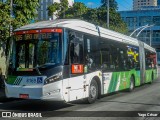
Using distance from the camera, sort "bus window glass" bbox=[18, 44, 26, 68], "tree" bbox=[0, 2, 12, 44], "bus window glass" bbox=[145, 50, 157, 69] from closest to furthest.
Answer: "bus window glass" bbox=[18, 44, 26, 68], "tree" bbox=[0, 2, 12, 44], "bus window glass" bbox=[145, 50, 157, 69]

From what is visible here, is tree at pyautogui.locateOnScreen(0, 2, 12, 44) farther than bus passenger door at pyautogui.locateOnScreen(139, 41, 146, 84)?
No

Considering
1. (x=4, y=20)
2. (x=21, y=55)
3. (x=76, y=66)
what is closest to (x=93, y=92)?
(x=76, y=66)

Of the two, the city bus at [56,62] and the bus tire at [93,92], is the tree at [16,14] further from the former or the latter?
the bus tire at [93,92]

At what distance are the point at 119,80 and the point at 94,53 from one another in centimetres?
359

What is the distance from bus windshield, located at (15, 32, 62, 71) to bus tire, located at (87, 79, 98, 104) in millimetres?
2561

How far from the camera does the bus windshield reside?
1172 cm

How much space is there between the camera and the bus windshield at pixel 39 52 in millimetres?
11719

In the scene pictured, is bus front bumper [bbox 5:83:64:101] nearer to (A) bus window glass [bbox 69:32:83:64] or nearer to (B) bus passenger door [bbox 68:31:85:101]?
(B) bus passenger door [bbox 68:31:85:101]

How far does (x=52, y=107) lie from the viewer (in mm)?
12812

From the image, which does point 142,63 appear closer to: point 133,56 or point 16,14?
point 133,56

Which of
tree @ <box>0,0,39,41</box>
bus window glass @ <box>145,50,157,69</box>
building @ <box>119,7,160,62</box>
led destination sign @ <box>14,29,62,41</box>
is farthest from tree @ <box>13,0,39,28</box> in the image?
building @ <box>119,7,160,62</box>

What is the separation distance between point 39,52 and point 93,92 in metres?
3.22

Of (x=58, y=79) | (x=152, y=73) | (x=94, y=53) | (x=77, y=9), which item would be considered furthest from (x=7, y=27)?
(x=77, y=9)

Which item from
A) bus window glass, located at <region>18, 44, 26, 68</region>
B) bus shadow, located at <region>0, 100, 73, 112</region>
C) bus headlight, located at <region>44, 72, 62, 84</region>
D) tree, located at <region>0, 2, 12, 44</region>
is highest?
tree, located at <region>0, 2, 12, 44</region>
